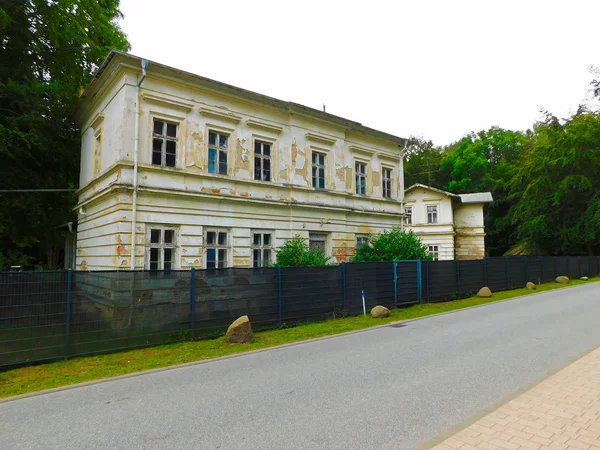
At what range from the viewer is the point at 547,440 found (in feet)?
12.7

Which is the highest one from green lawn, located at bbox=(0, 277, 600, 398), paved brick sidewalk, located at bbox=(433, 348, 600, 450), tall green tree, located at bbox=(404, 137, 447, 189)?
tall green tree, located at bbox=(404, 137, 447, 189)

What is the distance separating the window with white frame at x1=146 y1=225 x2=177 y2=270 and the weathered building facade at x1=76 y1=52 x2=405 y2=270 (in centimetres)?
3

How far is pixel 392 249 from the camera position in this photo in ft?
58.9

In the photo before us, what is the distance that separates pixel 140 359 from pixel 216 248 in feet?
22.1

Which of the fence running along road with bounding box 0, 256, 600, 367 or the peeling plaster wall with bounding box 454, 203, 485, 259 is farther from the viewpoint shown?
the peeling plaster wall with bounding box 454, 203, 485, 259

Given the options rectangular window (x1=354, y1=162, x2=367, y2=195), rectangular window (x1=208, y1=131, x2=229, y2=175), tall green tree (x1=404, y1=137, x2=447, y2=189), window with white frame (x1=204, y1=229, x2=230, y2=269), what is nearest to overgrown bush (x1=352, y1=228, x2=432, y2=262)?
rectangular window (x1=354, y1=162, x2=367, y2=195)

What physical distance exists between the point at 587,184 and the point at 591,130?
5320 millimetres

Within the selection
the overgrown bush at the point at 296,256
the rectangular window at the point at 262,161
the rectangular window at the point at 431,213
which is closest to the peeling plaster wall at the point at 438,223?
the rectangular window at the point at 431,213

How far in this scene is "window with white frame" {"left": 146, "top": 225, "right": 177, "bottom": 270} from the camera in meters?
12.8

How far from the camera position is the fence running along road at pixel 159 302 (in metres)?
7.45

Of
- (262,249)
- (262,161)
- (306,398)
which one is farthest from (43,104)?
(306,398)

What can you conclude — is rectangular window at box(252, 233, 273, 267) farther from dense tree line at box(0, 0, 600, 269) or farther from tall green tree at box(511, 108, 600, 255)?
tall green tree at box(511, 108, 600, 255)

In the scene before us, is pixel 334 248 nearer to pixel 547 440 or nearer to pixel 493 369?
pixel 493 369

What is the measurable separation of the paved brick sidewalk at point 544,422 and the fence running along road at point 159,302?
22.6ft
